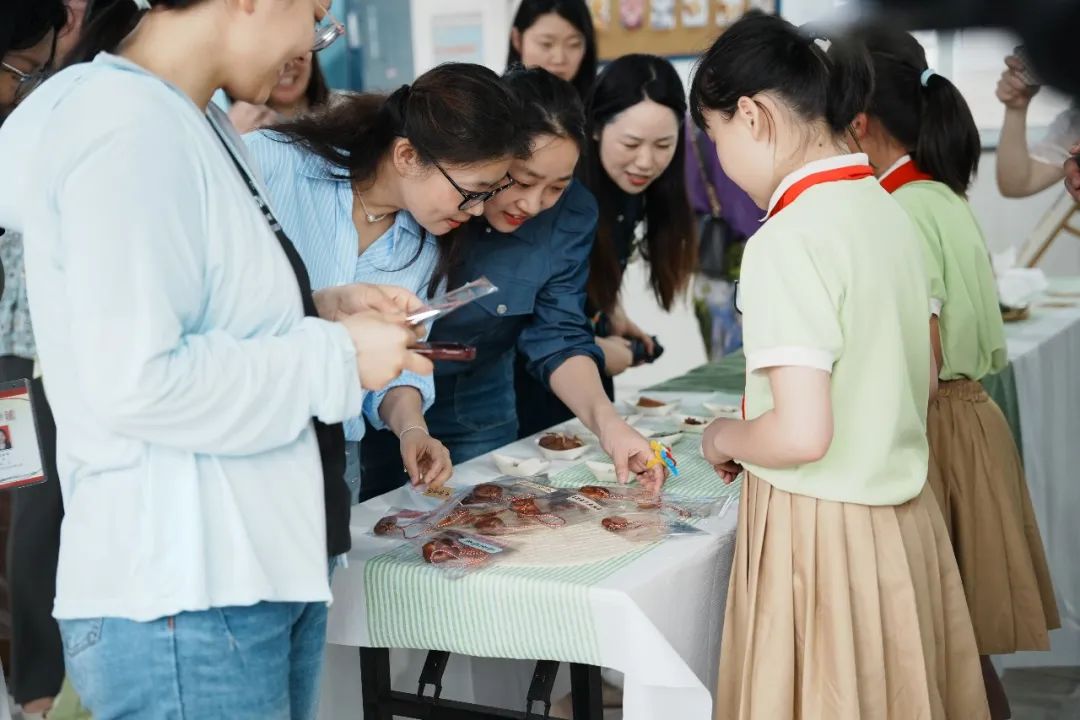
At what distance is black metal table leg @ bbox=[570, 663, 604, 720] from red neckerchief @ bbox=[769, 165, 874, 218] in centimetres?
66

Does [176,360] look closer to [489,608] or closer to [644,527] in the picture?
[489,608]

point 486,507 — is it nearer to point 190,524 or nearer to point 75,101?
point 190,524

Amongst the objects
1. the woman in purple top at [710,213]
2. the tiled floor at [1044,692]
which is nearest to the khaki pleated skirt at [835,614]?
the tiled floor at [1044,692]

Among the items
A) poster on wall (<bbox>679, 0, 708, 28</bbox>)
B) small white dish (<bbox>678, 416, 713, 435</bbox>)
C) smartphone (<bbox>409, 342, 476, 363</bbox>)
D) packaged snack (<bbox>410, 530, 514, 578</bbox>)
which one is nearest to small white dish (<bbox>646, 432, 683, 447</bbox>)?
small white dish (<bbox>678, 416, 713, 435</bbox>)

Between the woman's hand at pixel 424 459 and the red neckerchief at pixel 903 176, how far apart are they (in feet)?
3.18

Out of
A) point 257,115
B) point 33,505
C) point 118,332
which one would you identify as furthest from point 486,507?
point 257,115

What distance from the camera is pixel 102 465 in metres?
0.98

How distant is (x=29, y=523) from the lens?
5.99 feet

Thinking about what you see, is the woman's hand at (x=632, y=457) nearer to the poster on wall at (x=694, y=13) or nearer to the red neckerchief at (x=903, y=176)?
the red neckerchief at (x=903, y=176)

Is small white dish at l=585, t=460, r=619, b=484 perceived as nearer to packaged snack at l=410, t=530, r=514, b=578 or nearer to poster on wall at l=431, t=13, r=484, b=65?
packaged snack at l=410, t=530, r=514, b=578

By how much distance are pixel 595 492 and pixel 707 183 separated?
2.34m

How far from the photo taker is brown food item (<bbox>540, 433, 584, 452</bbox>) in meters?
2.08

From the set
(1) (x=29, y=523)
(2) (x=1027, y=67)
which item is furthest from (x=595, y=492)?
(2) (x=1027, y=67)

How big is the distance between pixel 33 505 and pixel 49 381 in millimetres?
929
